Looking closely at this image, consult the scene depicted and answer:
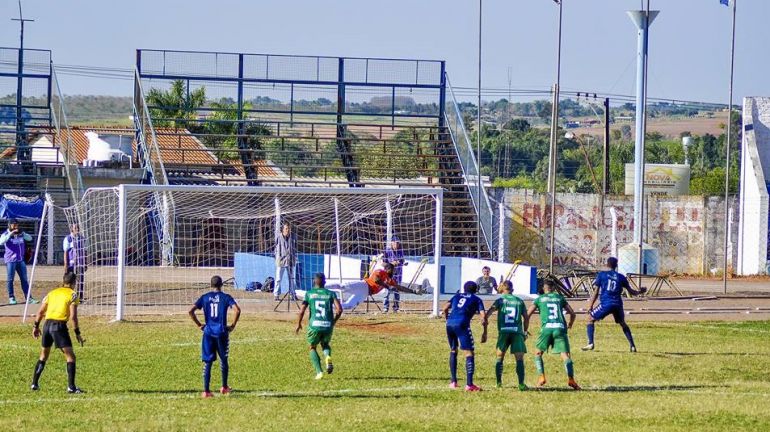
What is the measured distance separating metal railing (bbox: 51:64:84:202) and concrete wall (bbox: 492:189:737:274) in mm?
15894

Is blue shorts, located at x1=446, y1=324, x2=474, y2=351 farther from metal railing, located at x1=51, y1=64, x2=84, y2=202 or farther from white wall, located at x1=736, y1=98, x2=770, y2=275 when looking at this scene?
white wall, located at x1=736, y1=98, x2=770, y2=275

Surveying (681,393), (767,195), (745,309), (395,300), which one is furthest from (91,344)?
(767,195)

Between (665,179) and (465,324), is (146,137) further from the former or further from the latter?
(465,324)

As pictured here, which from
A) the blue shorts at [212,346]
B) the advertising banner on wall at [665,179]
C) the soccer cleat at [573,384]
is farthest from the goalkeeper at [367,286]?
the advertising banner on wall at [665,179]

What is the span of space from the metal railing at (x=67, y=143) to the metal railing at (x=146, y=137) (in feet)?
7.87

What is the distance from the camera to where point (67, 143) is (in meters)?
41.5

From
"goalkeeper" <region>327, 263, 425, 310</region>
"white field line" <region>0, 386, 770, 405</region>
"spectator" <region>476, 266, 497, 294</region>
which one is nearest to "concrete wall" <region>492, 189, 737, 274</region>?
"spectator" <region>476, 266, 497, 294</region>

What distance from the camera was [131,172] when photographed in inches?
1806

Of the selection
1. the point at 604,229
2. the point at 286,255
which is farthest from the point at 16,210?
the point at 604,229

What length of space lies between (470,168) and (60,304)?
2722cm

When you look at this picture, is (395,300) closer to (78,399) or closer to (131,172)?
(78,399)

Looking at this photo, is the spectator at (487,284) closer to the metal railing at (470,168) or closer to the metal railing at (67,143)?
the metal railing at (470,168)

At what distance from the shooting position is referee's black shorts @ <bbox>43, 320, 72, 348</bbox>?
16750 mm

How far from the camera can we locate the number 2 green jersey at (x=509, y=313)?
57.5ft
